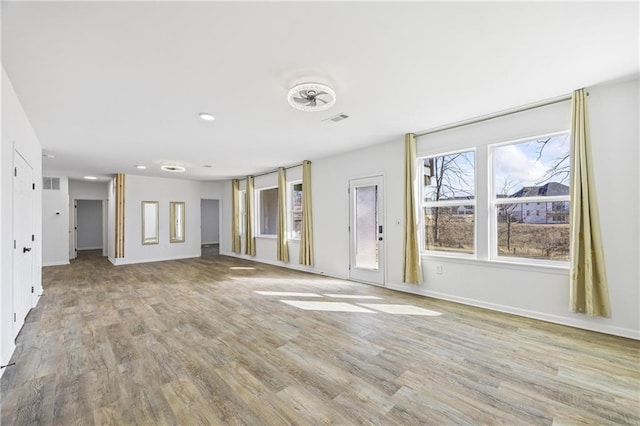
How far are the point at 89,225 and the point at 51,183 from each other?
165 inches

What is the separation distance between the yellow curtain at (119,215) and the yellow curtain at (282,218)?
4580mm

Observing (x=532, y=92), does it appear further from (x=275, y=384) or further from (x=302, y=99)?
(x=275, y=384)

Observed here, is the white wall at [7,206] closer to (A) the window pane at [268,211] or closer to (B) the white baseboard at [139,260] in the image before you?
(A) the window pane at [268,211]

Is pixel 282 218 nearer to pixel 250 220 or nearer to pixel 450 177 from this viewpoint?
pixel 250 220

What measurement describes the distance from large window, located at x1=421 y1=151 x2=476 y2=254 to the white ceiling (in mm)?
731

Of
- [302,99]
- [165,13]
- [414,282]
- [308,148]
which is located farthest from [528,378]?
[308,148]

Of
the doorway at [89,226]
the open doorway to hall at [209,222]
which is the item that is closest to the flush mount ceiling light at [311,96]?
the open doorway to hall at [209,222]

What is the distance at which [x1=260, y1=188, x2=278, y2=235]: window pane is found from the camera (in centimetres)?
801

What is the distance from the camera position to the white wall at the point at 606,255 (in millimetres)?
2867

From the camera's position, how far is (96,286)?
530 cm

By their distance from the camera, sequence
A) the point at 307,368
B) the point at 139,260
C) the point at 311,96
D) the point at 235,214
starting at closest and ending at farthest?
the point at 307,368 < the point at 311,96 < the point at 139,260 < the point at 235,214

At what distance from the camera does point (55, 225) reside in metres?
7.84

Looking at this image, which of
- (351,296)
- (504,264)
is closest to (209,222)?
(351,296)

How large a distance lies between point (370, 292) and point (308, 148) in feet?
9.58
